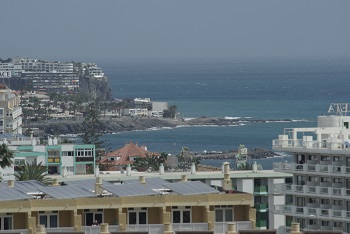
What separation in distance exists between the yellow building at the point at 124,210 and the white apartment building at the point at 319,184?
1560 centimetres

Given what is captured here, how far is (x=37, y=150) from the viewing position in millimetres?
93438

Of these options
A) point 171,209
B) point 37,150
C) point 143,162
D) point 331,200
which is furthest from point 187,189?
point 143,162

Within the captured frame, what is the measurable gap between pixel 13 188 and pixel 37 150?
176ft

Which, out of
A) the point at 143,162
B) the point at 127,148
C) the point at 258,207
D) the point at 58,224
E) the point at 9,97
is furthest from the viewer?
the point at 9,97

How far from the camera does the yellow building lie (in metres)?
37.3

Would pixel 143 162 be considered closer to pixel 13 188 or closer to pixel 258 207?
pixel 258 207

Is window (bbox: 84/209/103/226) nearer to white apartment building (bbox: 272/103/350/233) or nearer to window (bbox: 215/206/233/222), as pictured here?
window (bbox: 215/206/233/222)

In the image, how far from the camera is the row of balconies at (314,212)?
54406 mm

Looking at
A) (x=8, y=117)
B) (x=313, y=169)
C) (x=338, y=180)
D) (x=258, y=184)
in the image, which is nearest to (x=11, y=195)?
(x=338, y=180)

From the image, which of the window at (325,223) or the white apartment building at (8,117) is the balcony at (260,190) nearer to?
the window at (325,223)

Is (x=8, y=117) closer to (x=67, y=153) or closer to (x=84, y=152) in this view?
(x=84, y=152)

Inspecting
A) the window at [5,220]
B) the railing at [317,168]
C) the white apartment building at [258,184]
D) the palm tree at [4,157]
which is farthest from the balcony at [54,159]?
the window at [5,220]

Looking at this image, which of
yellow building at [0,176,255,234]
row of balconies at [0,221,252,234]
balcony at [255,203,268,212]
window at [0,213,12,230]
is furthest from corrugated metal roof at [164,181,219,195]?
balcony at [255,203,268,212]

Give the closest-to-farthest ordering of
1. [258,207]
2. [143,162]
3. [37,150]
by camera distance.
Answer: [258,207], [37,150], [143,162]
